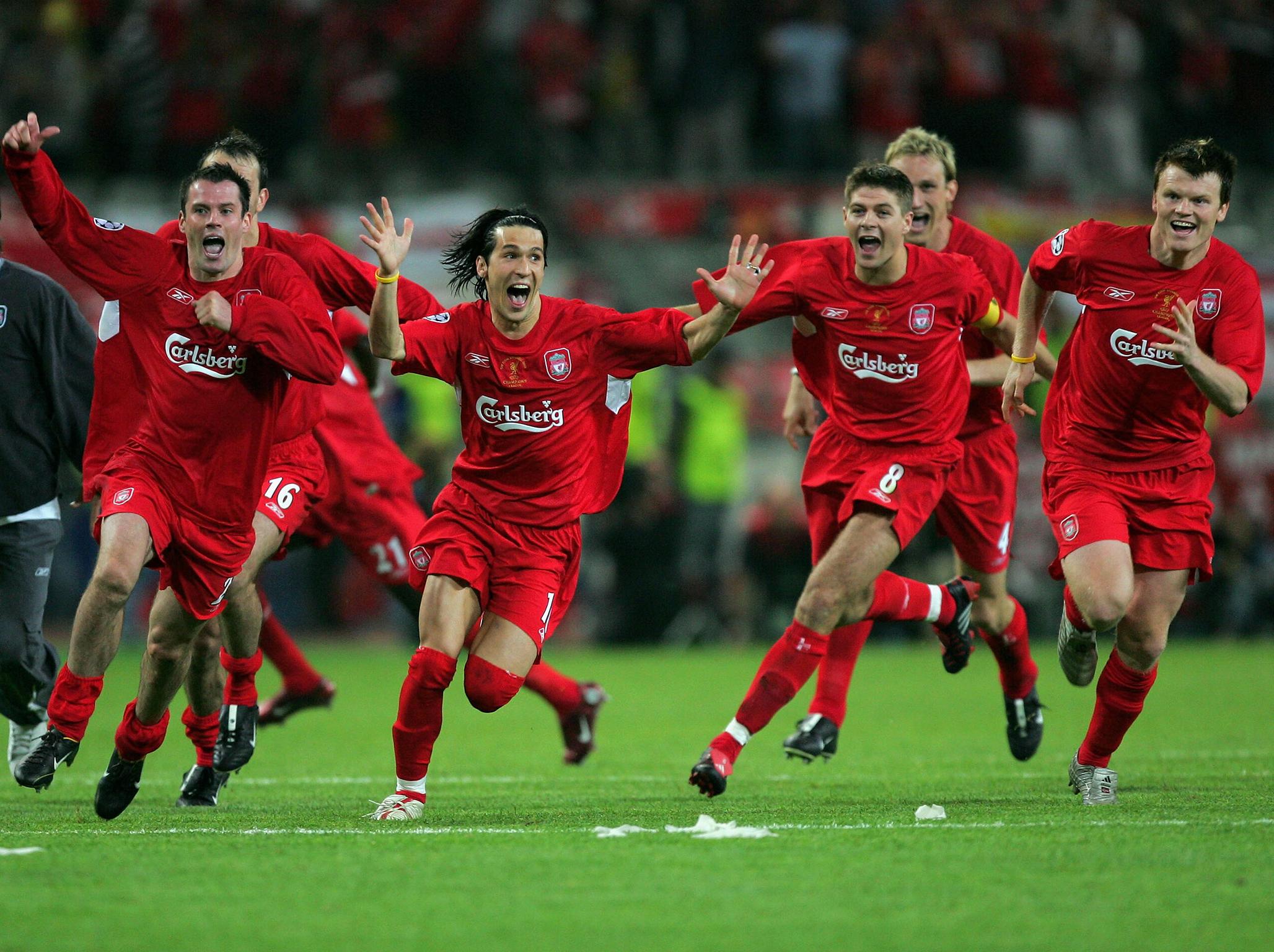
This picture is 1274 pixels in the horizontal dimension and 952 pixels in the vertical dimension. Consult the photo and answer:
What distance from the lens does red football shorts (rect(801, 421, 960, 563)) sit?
22.6 ft

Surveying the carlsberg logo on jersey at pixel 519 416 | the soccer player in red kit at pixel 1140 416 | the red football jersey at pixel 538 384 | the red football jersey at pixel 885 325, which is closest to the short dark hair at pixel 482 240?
the red football jersey at pixel 538 384

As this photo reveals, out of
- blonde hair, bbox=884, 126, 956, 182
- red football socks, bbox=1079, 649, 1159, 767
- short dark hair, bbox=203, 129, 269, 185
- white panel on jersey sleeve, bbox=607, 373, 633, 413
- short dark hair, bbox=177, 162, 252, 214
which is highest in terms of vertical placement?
blonde hair, bbox=884, 126, 956, 182

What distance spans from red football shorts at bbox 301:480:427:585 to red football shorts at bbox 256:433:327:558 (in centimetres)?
69

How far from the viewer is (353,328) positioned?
26.3ft

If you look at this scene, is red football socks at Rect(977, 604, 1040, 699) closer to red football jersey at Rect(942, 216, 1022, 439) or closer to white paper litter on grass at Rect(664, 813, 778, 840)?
red football jersey at Rect(942, 216, 1022, 439)

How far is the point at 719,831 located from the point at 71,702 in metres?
2.43

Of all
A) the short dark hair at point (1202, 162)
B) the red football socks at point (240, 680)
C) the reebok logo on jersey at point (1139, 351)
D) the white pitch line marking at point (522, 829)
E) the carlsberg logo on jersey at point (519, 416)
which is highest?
the short dark hair at point (1202, 162)

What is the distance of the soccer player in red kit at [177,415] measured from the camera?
605 centimetres

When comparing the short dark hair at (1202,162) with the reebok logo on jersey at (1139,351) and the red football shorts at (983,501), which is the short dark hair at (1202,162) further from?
the red football shorts at (983,501)

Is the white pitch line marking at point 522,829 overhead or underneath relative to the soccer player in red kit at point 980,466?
underneath

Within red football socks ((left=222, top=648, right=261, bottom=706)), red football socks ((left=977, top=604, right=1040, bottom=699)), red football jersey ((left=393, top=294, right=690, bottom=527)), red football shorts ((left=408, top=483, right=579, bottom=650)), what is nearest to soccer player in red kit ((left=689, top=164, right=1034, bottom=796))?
red football jersey ((left=393, top=294, right=690, bottom=527))

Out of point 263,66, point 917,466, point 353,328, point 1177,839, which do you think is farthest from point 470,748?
point 263,66

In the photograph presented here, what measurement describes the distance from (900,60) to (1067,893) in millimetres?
14746

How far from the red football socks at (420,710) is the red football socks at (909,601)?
6.36 feet
